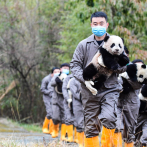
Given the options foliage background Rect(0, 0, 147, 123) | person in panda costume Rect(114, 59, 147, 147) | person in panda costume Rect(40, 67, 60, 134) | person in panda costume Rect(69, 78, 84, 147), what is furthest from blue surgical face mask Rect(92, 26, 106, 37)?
foliage background Rect(0, 0, 147, 123)

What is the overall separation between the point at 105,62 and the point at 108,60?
0.19ft

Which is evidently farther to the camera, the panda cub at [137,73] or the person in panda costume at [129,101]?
the person in panda costume at [129,101]

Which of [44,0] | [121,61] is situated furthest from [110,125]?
[44,0]

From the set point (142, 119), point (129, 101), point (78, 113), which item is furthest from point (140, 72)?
point (78, 113)

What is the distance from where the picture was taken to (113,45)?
16.9 feet

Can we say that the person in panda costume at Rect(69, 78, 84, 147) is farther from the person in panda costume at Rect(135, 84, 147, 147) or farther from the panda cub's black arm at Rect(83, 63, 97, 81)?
the panda cub's black arm at Rect(83, 63, 97, 81)

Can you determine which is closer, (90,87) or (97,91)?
(90,87)

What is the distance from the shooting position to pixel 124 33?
11.2m

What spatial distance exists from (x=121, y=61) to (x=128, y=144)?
7.55ft

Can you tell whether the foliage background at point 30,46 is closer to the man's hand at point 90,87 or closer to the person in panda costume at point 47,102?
the person in panda costume at point 47,102

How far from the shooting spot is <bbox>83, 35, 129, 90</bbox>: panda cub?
203 inches

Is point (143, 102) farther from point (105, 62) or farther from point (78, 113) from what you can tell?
point (105, 62)

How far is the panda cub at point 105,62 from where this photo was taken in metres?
5.15

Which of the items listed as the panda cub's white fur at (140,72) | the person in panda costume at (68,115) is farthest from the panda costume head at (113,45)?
the person in panda costume at (68,115)
